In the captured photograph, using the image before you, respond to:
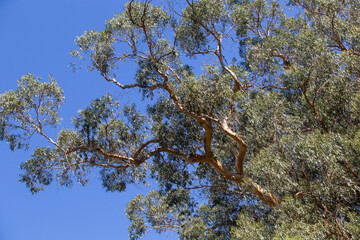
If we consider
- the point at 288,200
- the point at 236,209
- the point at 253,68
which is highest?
the point at 253,68

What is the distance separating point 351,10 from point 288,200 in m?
8.74

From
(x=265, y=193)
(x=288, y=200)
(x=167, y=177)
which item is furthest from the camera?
(x=167, y=177)

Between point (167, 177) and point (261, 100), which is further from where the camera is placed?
point (167, 177)

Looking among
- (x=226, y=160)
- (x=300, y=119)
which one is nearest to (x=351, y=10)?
(x=300, y=119)

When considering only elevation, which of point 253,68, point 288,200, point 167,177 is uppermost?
point 253,68

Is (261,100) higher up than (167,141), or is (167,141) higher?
(167,141)

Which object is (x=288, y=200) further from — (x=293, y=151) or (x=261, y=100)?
(x=261, y=100)

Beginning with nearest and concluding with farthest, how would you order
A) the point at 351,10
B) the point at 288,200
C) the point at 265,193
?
the point at 288,200
the point at 265,193
the point at 351,10

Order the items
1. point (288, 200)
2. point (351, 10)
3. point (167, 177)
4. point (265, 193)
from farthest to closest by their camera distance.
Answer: point (167, 177)
point (351, 10)
point (265, 193)
point (288, 200)

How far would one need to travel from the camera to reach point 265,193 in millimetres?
10945

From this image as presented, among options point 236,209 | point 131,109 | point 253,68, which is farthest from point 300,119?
point 131,109

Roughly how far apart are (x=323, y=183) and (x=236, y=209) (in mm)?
5543

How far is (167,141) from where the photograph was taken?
14570mm

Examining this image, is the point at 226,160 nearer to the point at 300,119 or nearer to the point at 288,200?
the point at 300,119
